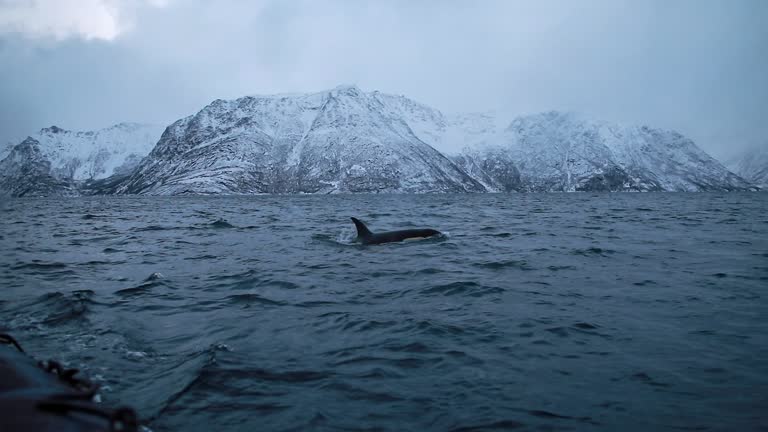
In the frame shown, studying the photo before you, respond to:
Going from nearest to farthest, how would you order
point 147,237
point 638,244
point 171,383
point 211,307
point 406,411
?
point 406,411 < point 171,383 < point 211,307 < point 638,244 < point 147,237

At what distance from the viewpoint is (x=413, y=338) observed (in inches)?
334

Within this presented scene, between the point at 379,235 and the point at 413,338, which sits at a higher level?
the point at 379,235

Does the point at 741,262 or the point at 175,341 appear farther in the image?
the point at 741,262

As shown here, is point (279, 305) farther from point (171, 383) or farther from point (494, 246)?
point (494, 246)

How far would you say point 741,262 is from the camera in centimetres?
1588

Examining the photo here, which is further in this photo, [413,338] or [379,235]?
[379,235]

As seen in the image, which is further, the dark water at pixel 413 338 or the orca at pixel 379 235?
the orca at pixel 379 235

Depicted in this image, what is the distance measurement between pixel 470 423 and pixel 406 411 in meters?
0.77

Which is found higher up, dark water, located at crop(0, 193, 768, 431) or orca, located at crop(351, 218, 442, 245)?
orca, located at crop(351, 218, 442, 245)

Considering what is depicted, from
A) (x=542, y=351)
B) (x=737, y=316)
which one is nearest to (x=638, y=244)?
(x=737, y=316)

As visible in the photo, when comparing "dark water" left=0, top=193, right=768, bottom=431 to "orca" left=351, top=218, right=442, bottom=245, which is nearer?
"dark water" left=0, top=193, right=768, bottom=431

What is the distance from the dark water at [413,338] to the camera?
5746mm

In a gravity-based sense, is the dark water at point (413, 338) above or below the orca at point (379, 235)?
→ below

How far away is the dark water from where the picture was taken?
5746mm
